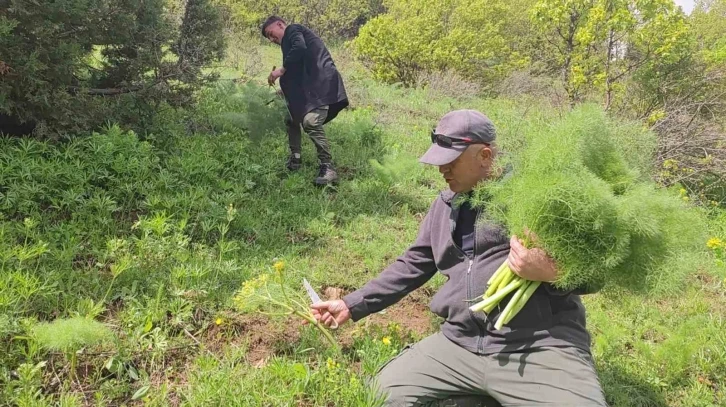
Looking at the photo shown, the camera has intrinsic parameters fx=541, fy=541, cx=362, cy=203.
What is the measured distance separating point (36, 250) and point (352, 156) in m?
4.04

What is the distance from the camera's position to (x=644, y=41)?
318 inches

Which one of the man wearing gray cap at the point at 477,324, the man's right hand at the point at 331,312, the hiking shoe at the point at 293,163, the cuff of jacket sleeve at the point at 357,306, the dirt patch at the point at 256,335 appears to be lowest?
the dirt patch at the point at 256,335

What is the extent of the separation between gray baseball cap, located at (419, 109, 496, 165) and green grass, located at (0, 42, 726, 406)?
Result: 49 centimetres

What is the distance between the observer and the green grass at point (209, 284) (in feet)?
8.75

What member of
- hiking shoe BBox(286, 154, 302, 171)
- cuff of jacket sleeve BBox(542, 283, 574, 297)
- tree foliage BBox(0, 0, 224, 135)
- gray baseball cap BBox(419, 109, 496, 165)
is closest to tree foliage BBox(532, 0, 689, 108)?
hiking shoe BBox(286, 154, 302, 171)

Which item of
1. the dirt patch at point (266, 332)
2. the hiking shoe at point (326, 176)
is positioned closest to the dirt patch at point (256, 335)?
the dirt patch at point (266, 332)

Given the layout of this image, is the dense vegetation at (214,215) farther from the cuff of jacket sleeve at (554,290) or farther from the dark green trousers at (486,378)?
the cuff of jacket sleeve at (554,290)

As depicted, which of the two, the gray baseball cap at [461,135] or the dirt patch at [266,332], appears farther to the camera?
the dirt patch at [266,332]

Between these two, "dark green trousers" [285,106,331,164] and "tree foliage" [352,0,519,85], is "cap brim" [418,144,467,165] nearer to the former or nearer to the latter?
"dark green trousers" [285,106,331,164]

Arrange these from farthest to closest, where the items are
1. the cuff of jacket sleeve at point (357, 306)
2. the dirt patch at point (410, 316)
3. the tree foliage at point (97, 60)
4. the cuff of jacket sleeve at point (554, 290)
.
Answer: the tree foliage at point (97, 60) → the dirt patch at point (410, 316) → the cuff of jacket sleeve at point (357, 306) → the cuff of jacket sleeve at point (554, 290)

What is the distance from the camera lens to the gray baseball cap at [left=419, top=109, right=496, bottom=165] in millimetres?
2498

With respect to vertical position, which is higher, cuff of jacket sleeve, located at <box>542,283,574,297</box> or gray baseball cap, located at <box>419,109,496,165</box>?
gray baseball cap, located at <box>419,109,496,165</box>

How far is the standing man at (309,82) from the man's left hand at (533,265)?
11.3 feet

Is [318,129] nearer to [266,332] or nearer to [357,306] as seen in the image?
[266,332]
